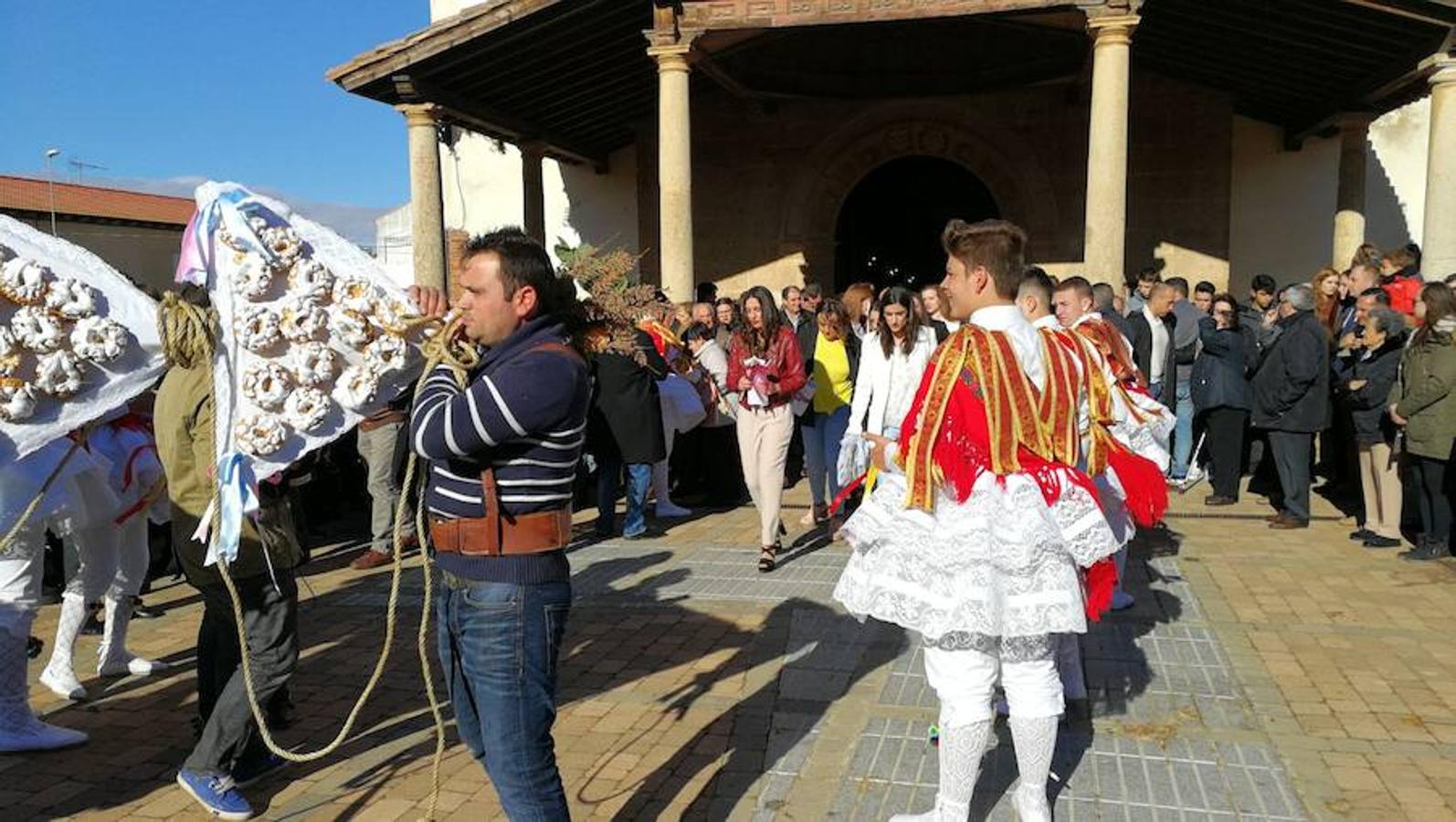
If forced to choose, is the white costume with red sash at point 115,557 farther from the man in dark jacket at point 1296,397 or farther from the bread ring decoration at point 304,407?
the man in dark jacket at point 1296,397

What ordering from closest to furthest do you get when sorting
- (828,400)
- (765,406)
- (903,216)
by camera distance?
(765,406) < (828,400) < (903,216)

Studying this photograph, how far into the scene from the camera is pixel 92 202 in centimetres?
2880

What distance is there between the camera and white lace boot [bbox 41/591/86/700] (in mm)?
4758

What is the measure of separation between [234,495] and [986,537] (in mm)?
2095

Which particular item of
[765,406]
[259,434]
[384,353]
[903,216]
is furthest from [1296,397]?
[903,216]

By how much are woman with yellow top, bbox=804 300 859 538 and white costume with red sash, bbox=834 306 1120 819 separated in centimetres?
430

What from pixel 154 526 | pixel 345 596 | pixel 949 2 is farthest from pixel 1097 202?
pixel 154 526

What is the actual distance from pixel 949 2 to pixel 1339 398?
5.47 meters

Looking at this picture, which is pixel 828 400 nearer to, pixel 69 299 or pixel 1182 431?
pixel 1182 431

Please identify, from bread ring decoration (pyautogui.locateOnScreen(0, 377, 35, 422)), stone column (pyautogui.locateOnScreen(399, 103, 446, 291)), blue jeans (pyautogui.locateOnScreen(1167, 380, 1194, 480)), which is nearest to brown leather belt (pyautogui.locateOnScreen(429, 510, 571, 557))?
bread ring decoration (pyautogui.locateOnScreen(0, 377, 35, 422))

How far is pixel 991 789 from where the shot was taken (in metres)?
3.61

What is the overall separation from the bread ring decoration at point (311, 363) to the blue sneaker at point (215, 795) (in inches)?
63.4

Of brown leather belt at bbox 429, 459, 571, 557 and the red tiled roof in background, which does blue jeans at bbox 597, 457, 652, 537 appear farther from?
the red tiled roof in background

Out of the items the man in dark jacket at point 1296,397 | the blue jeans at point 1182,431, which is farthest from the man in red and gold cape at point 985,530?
the blue jeans at point 1182,431
